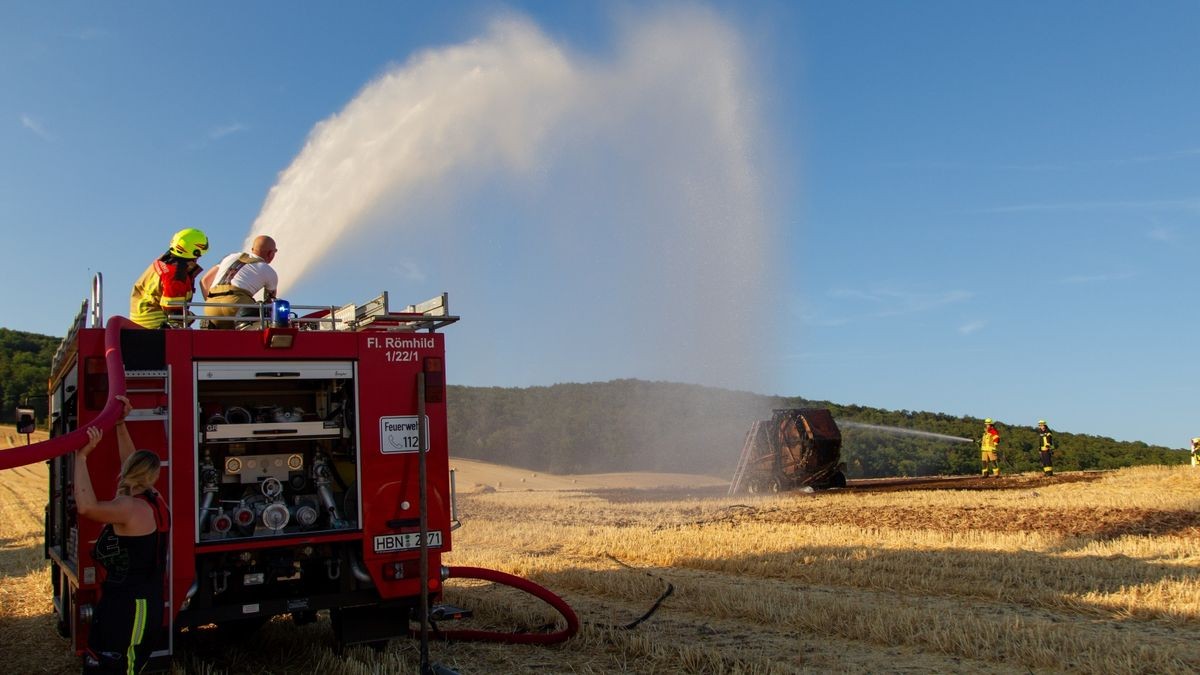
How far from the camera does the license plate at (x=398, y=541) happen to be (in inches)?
296

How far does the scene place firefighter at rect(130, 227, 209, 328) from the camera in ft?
27.8

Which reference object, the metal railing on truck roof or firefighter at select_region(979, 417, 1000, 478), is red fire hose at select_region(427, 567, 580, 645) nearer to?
the metal railing on truck roof

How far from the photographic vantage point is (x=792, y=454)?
24953mm

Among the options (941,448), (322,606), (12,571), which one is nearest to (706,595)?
(322,606)

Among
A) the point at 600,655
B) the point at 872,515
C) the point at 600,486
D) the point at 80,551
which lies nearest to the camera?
the point at 80,551

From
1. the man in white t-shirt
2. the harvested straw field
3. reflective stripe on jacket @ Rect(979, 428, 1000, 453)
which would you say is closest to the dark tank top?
the harvested straw field

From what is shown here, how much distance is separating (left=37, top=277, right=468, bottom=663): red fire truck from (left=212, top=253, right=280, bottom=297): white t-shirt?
0.80 m

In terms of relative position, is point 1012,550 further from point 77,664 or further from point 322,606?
point 77,664

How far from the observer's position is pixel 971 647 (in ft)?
25.1

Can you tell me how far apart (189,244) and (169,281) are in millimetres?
413

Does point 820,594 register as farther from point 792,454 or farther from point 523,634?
point 792,454

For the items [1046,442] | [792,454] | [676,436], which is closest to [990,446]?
[1046,442]

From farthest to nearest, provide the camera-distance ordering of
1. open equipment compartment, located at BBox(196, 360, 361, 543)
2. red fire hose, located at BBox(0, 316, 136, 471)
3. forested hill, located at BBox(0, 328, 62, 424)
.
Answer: forested hill, located at BBox(0, 328, 62, 424), open equipment compartment, located at BBox(196, 360, 361, 543), red fire hose, located at BBox(0, 316, 136, 471)

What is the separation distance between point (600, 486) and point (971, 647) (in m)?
27.9
